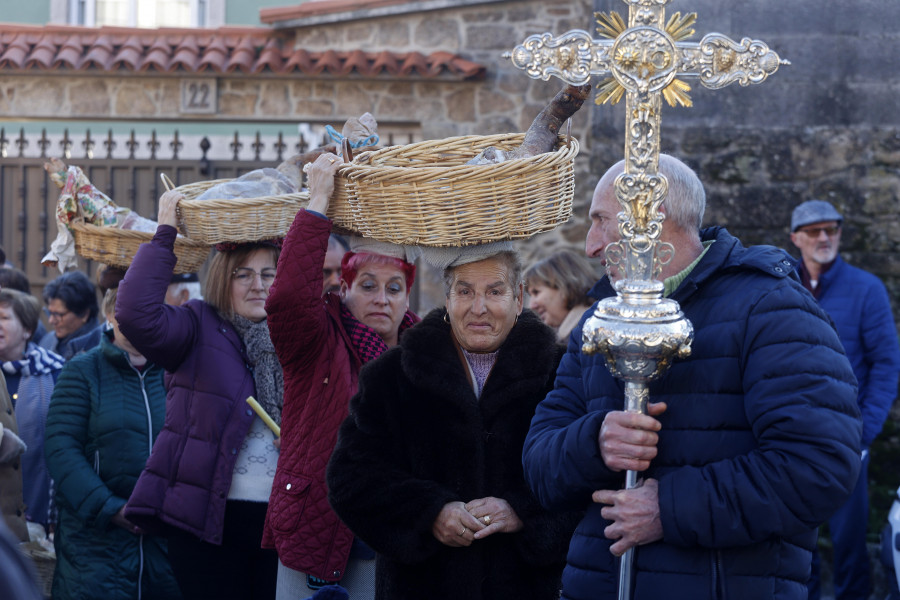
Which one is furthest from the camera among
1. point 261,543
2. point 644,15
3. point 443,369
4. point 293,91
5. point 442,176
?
point 293,91

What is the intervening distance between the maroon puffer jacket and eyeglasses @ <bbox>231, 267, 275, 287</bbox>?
58 cm

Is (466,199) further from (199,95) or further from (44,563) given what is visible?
(199,95)

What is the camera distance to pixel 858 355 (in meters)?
6.31

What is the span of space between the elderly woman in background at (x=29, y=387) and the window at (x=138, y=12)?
30.3ft

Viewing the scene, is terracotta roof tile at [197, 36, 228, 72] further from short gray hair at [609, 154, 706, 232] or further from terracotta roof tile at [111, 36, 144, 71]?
short gray hair at [609, 154, 706, 232]

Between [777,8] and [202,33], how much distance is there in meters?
4.67

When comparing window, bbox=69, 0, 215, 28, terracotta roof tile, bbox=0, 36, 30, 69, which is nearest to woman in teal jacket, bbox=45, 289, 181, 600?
terracotta roof tile, bbox=0, 36, 30, 69

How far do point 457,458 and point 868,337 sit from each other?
376 centimetres

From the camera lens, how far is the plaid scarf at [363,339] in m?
3.96

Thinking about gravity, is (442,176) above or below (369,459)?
above

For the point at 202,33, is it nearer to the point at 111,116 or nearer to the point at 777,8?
the point at 111,116

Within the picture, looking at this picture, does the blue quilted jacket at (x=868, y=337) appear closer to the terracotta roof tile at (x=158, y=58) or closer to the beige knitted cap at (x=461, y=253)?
the beige knitted cap at (x=461, y=253)

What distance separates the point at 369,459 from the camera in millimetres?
3432

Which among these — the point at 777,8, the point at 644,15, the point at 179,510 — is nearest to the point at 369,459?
the point at 179,510
